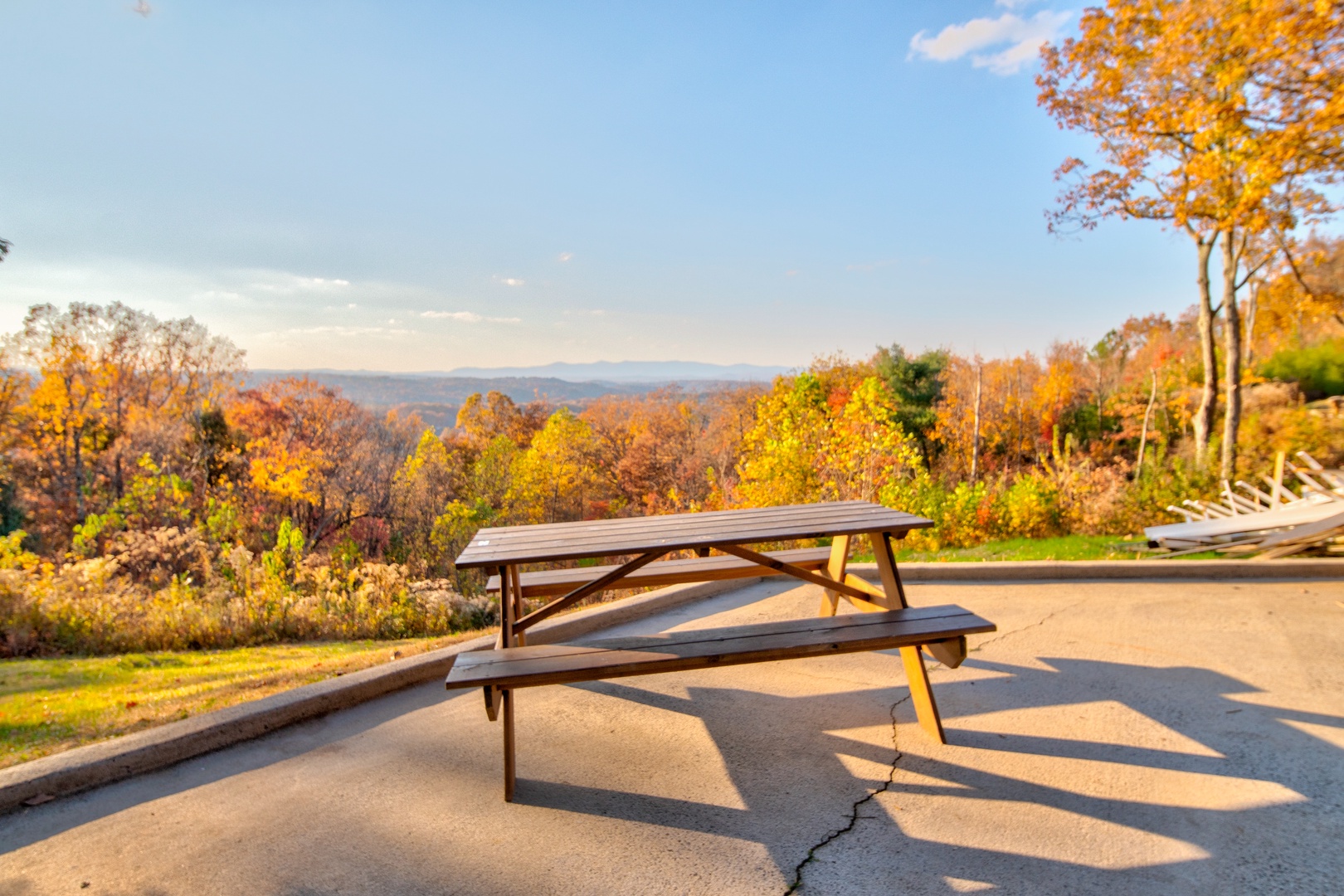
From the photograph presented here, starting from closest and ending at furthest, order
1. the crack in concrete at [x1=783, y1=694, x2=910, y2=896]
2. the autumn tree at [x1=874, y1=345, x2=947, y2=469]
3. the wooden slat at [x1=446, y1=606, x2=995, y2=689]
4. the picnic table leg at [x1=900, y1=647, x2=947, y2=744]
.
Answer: the crack in concrete at [x1=783, y1=694, x2=910, y2=896]
the wooden slat at [x1=446, y1=606, x2=995, y2=689]
the picnic table leg at [x1=900, y1=647, x2=947, y2=744]
the autumn tree at [x1=874, y1=345, x2=947, y2=469]

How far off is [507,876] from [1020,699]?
8.22 feet

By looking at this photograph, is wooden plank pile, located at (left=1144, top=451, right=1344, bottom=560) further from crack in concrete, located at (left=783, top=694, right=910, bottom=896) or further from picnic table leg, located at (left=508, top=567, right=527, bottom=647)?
picnic table leg, located at (left=508, top=567, right=527, bottom=647)

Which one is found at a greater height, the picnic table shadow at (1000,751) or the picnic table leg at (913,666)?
the picnic table leg at (913,666)

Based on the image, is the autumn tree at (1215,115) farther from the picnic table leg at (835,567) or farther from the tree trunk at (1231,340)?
the picnic table leg at (835,567)

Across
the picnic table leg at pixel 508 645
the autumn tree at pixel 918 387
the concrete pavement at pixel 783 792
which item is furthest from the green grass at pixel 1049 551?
the autumn tree at pixel 918 387

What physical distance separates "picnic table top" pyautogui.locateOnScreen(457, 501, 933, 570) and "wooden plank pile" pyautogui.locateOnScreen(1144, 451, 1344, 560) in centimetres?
408

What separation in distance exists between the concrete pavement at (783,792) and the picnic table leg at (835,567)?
37cm

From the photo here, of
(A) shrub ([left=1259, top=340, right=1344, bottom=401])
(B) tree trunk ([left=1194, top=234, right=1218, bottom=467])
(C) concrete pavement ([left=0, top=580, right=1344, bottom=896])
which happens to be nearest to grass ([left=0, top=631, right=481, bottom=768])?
(C) concrete pavement ([left=0, top=580, right=1344, bottom=896])

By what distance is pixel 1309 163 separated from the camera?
6.47 metres

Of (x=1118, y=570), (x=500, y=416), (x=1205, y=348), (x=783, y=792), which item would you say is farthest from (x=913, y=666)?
(x=500, y=416)

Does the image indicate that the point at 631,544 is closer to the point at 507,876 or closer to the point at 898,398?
the point at 507,876

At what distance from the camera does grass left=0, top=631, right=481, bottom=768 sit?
3.46m

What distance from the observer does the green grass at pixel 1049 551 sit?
625 centimetres

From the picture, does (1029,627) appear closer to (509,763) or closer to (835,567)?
(835,567)
